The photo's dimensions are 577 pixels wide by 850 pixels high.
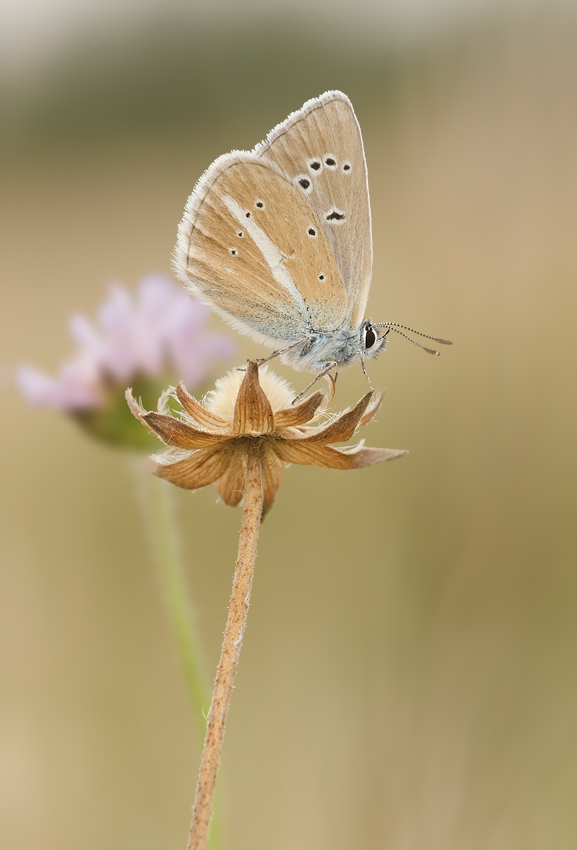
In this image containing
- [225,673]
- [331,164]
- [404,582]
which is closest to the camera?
[225,673]

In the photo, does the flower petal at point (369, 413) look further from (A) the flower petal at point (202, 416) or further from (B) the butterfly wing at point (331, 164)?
(B) the butterfly wing at point (331, 164)

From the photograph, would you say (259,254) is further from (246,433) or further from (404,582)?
(404,582)

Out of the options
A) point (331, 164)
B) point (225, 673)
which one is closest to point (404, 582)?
point (331, 164)

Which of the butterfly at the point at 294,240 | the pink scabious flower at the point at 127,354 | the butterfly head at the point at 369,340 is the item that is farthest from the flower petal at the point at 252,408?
the pink scabious flower at the point at 127,354

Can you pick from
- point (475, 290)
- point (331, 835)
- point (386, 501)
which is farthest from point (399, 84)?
point (331, 835)

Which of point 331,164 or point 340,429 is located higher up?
point 331,164

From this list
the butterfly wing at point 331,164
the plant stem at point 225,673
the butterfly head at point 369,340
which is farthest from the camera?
the butterfly head at point 369,340

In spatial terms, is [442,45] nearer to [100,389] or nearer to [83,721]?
[100,389]
